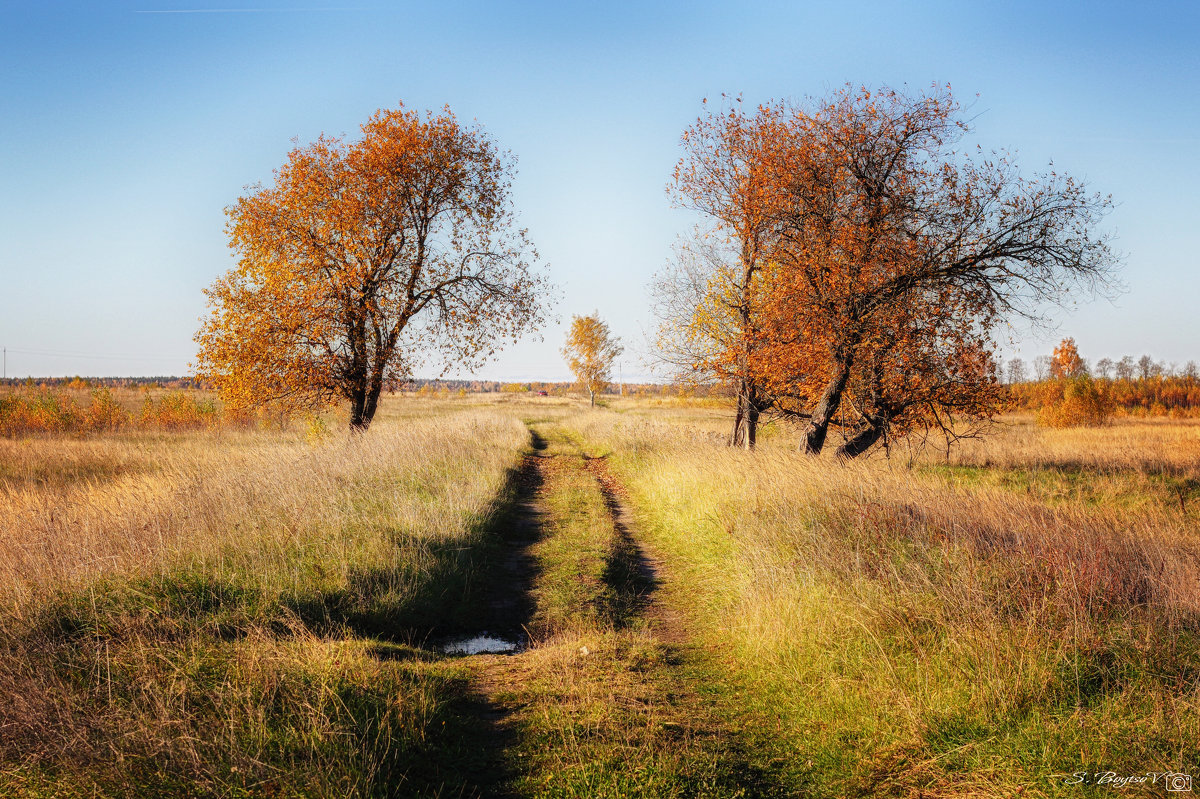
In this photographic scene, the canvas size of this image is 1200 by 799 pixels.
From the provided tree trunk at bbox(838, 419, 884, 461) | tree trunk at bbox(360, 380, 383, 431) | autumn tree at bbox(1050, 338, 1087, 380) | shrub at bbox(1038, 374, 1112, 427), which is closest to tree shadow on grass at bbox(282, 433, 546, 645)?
tree trunk at bbox(838, 419, 884, 461)

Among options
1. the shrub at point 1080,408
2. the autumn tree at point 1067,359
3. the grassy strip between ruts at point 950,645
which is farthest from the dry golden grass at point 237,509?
the autumn tree at point 1067,359

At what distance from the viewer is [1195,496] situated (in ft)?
51.3

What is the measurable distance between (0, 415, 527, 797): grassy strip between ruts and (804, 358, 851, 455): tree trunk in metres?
9.16

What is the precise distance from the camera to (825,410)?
49.6 feet

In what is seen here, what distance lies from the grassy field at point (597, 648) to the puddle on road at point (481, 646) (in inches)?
6.7

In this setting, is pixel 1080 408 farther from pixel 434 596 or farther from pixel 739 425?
pixel 434 596

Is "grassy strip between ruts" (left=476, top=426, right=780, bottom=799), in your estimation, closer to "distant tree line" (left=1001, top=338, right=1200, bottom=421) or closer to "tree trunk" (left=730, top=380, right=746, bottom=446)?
"tree trunk" (left=730, top=380, right=746, bottom=446)

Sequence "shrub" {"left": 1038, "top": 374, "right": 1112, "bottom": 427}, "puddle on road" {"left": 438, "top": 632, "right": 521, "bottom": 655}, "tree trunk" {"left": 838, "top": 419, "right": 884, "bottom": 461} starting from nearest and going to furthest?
"puddle on road" {"left": 438, "top": 632, "right": 521, "bottom": 655} → "tree trunk" {"left": 838, "top": 419, "right": 884, "bottom": 461} → "shrub" {"left": 1038, "top": 374, "right": 1112, "bottom": 427}

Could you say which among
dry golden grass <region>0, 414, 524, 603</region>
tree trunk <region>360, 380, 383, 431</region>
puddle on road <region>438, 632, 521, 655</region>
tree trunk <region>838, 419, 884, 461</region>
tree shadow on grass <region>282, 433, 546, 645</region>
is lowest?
puddle on road <region>438, 632, 521, 655</region>

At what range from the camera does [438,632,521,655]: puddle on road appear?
705 centimetres

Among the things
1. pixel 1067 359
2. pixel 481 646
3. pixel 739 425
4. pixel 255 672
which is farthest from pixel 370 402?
pixel 1067 359

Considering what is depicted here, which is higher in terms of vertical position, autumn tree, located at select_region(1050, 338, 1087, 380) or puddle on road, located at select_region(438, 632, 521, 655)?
autumn tree, located at select_region(1050, 338, 1087, 380)

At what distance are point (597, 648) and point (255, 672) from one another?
3.22m

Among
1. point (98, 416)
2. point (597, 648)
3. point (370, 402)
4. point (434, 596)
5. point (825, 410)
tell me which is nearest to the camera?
point (597, 648)
